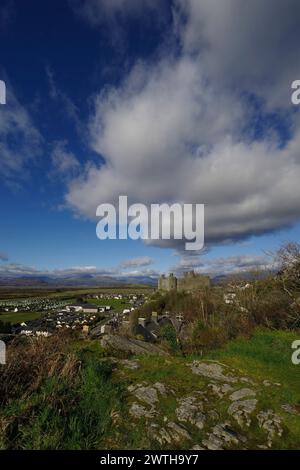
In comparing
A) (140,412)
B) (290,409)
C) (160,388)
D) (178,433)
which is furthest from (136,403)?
(290,409)

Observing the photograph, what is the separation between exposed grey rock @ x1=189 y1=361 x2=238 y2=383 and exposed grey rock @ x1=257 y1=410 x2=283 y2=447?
1479mm

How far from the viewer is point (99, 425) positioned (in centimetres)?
452

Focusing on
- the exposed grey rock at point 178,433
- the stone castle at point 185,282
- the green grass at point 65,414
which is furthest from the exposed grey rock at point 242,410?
the stone castle at point 185,282

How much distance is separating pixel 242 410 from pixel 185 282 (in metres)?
77.6

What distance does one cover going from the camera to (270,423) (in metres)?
4.86

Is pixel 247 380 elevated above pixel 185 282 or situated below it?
below

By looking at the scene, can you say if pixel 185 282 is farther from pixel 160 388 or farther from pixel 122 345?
pixel 160 388

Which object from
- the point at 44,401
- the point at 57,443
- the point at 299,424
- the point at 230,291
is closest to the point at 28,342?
the point at 44,401

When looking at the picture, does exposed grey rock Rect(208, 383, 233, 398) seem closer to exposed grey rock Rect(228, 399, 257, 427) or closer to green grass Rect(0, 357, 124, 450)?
exposed grey rock Rect(228, 399, 257, 427)

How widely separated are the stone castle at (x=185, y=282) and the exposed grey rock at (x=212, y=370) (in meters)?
55.0

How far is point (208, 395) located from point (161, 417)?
4.52 ft

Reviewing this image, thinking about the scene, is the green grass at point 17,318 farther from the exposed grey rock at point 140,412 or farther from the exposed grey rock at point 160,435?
the exposed grey rock at point 160,435

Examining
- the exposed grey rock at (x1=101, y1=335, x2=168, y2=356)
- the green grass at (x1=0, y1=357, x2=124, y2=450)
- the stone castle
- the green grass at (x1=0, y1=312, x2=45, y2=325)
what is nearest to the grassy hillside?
the green grass at (x1=0, y1=357, x2=124, y2=450)

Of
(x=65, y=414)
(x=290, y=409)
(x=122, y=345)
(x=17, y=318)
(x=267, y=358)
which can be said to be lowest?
(x=17, y=318)
